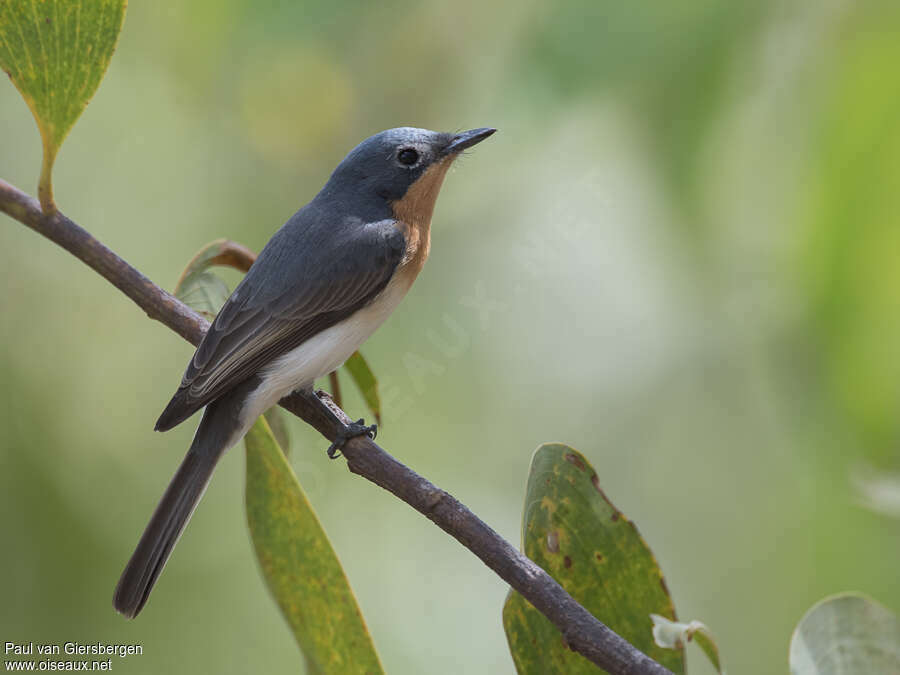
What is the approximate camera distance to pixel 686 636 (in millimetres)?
1275

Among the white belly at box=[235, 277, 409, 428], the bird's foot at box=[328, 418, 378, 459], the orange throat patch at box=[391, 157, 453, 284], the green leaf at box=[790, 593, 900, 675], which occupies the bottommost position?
the green leaf at box=[790, 593, 900, 675]

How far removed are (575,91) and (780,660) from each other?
1757 millimetres

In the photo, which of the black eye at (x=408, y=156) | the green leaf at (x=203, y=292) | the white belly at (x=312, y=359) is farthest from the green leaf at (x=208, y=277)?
the black eye at (x=408, y=156)

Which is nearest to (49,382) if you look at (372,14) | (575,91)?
(372,14)

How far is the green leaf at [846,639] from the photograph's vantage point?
4.22 feet

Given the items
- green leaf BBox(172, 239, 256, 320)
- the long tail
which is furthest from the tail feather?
green leaf BBox(172, 239, 256, 320)

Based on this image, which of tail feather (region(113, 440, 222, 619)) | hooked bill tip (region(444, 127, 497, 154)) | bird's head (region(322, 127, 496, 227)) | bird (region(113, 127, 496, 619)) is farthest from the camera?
bird's head (region(322, 127, 496, 227))

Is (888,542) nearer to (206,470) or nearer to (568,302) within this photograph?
(568,302)

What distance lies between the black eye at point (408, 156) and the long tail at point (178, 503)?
0.88 meters

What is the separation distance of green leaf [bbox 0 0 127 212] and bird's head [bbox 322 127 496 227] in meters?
1.33

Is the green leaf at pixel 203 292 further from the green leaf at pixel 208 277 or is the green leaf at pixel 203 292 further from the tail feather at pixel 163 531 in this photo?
the tail feather at pixel 163 531

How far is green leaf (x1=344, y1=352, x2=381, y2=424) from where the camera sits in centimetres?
190

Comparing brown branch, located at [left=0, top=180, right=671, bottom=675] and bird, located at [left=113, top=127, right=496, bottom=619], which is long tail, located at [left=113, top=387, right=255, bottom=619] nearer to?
bird, located at [left=113, top=127, right=496, bottom=619]

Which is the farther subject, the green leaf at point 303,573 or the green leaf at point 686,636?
the green leaf at point 303,573
